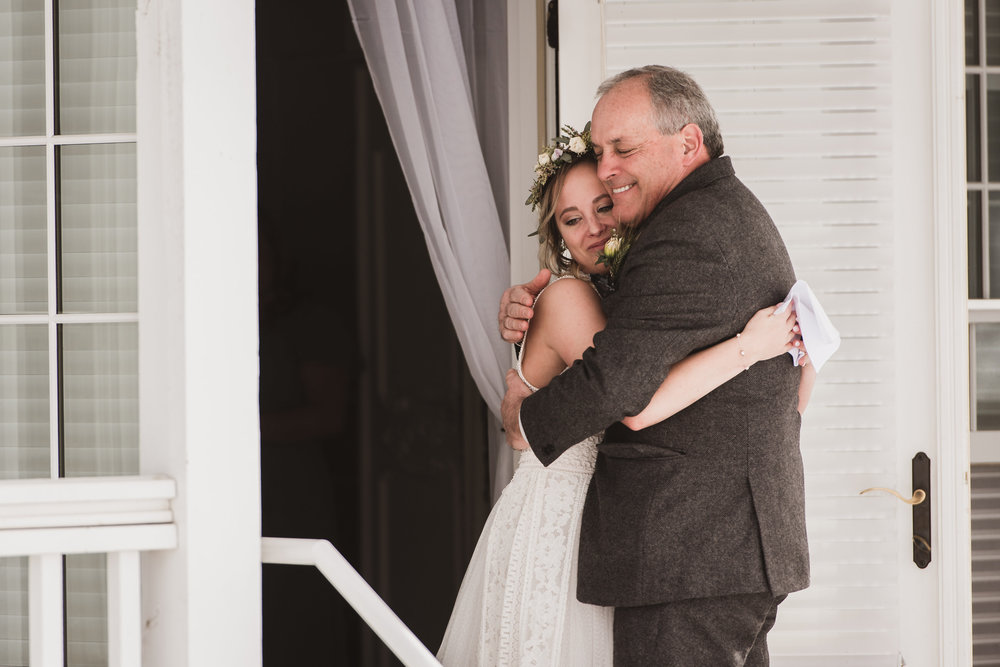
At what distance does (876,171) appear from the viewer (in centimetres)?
243

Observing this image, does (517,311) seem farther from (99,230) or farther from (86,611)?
(86,611)

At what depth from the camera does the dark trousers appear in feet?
5.45

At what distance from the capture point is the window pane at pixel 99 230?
1.97 meters

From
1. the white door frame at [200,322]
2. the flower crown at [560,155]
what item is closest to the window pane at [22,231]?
the white door frame at [200,322]

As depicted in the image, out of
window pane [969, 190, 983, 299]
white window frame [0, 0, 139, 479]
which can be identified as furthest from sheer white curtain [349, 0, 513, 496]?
window pane [969, 190, 983, 299]

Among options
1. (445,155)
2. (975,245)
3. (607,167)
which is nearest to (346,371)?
(445,155)

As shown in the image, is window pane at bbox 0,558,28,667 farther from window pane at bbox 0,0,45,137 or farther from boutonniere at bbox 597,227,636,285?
boutonniere at bbox 597,227,636,285

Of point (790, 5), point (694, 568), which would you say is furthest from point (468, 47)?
point (694, 568)

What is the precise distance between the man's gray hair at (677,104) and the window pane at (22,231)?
1.33 metres

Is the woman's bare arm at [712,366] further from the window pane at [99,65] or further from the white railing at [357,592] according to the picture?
the window pane at [99,65]

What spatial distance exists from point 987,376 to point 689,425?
1391 millimetres

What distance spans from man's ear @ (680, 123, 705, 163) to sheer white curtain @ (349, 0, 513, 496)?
2.67 feet

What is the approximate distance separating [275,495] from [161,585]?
7.91ft

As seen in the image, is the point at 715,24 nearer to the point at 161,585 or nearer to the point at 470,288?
the point at 470,288
